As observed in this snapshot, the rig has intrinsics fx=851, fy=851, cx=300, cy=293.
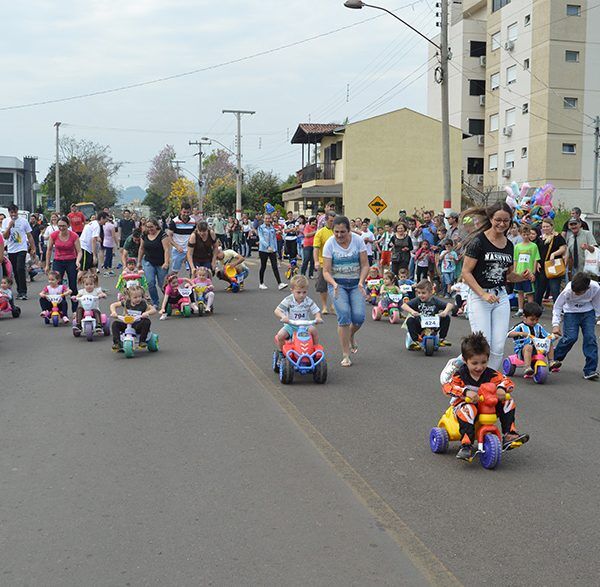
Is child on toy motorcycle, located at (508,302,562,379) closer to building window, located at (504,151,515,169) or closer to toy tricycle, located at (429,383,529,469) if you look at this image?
toy tricycle, located at (429,383,529,469)

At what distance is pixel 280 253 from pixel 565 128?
22.6 metres

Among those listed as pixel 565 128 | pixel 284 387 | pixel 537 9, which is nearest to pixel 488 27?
pixel 537 9

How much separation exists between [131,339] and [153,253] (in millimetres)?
4391

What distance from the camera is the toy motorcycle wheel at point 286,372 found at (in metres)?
9.47

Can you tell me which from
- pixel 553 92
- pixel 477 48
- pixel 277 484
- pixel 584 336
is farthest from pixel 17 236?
pixel 477 48

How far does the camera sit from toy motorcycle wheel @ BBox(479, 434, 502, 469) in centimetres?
632

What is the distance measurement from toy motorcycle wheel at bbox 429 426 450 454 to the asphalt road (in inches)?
2.8

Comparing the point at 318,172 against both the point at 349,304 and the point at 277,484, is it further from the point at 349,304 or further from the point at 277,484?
the point at 277,484

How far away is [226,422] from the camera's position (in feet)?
25.2

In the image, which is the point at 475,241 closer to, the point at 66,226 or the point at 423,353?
the point at 423,353

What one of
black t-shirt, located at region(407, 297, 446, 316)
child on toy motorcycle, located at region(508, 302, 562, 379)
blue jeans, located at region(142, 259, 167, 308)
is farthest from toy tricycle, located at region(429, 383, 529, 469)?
blue jeans, located at region(142, 259, 167, 308)

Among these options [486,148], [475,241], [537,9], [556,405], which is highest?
[537,9]

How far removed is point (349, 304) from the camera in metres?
10.6

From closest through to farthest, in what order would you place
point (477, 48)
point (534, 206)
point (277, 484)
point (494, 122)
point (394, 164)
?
point (277, 484) → point (534, 206) → point (394, 164) → point (494, 122) → point (477, 48)
